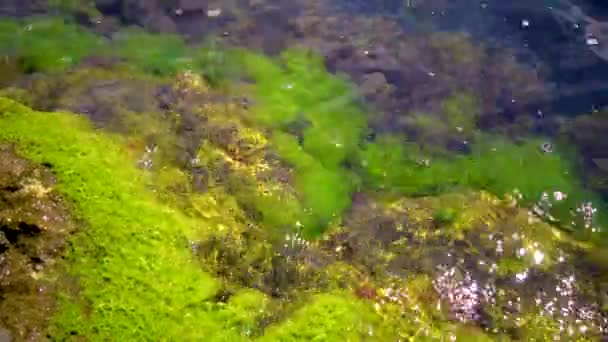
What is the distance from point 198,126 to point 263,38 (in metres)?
2.99

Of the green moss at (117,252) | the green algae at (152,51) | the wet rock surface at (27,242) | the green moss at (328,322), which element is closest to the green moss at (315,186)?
the green moss at (328,322)

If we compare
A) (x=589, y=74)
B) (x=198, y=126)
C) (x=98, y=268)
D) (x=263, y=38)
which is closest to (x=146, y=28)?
(x=263, y=38)

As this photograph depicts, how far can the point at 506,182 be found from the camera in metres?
9.21

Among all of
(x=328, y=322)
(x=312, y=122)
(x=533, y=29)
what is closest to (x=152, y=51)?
(x=312, y=122)

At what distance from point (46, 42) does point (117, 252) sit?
17.6 ft

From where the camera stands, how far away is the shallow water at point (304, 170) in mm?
6328

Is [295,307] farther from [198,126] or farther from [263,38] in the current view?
[263,38]

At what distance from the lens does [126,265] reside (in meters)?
6.27

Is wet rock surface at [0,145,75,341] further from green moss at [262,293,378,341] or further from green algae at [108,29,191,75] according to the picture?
green algae at [108,29,191,75]

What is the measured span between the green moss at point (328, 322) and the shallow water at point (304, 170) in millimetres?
27

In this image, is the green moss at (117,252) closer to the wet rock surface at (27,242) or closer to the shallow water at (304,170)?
the shallow water at (304,170)

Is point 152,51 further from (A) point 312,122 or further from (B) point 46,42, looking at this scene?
(A) point 312,122

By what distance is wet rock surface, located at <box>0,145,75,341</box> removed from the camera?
5.82 meters

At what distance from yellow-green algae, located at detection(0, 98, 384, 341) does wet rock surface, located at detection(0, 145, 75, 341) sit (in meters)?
0.14
